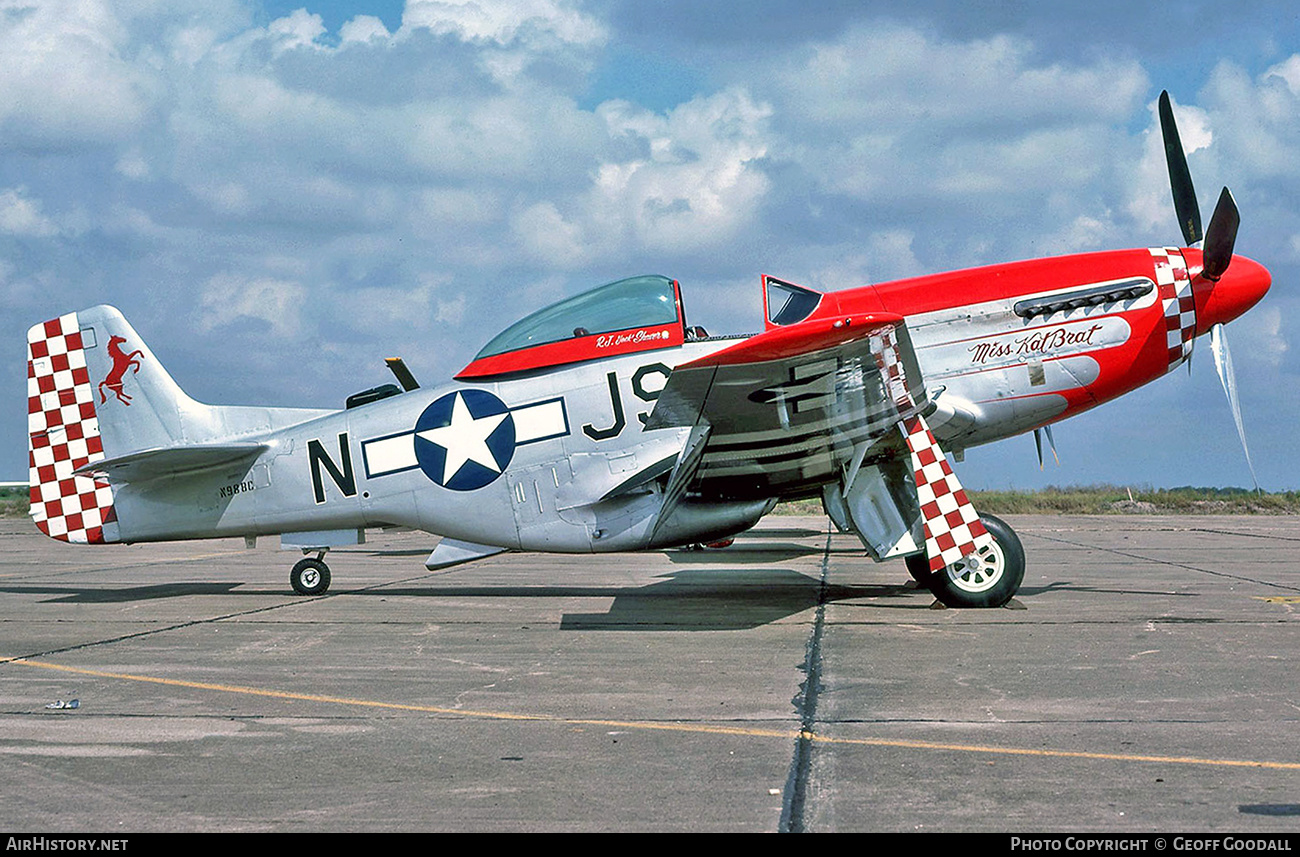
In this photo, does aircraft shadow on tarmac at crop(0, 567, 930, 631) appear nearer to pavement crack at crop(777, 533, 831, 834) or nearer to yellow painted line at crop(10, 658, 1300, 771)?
pavement crack at crop(777, 533, 831, 834)

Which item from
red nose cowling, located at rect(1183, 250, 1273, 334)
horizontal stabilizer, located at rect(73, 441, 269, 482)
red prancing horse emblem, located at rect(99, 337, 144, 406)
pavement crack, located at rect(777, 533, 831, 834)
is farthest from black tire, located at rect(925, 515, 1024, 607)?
red prancing horse emblem, located at rect(99, 337, 144, 406)

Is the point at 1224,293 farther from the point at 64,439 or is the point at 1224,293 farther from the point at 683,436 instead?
the point at 64,439

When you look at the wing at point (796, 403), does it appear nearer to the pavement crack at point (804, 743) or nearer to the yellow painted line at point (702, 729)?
the pavement crack at point (804, 743)

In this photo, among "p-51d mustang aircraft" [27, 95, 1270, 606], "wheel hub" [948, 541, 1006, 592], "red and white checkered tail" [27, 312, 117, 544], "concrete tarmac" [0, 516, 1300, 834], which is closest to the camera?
"concrete tarmac" [0, 516, 1300, 834]

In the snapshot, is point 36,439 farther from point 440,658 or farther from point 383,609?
point 440,658

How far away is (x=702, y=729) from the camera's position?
4969 millimetres

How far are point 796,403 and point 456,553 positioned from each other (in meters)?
3.48

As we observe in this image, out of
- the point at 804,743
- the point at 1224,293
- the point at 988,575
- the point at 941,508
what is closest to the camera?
the point at 804,743

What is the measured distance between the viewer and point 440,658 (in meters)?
7.20

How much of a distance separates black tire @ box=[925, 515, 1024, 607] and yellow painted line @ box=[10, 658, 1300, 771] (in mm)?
4660

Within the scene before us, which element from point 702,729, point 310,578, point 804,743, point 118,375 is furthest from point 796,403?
point 118,375

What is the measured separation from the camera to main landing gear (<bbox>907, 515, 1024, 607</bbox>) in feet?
29.8

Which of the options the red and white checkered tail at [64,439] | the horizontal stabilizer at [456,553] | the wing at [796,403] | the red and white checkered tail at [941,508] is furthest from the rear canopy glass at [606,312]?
the red and white checkered tail at [64,439]

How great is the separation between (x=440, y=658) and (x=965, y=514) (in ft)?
13.8
